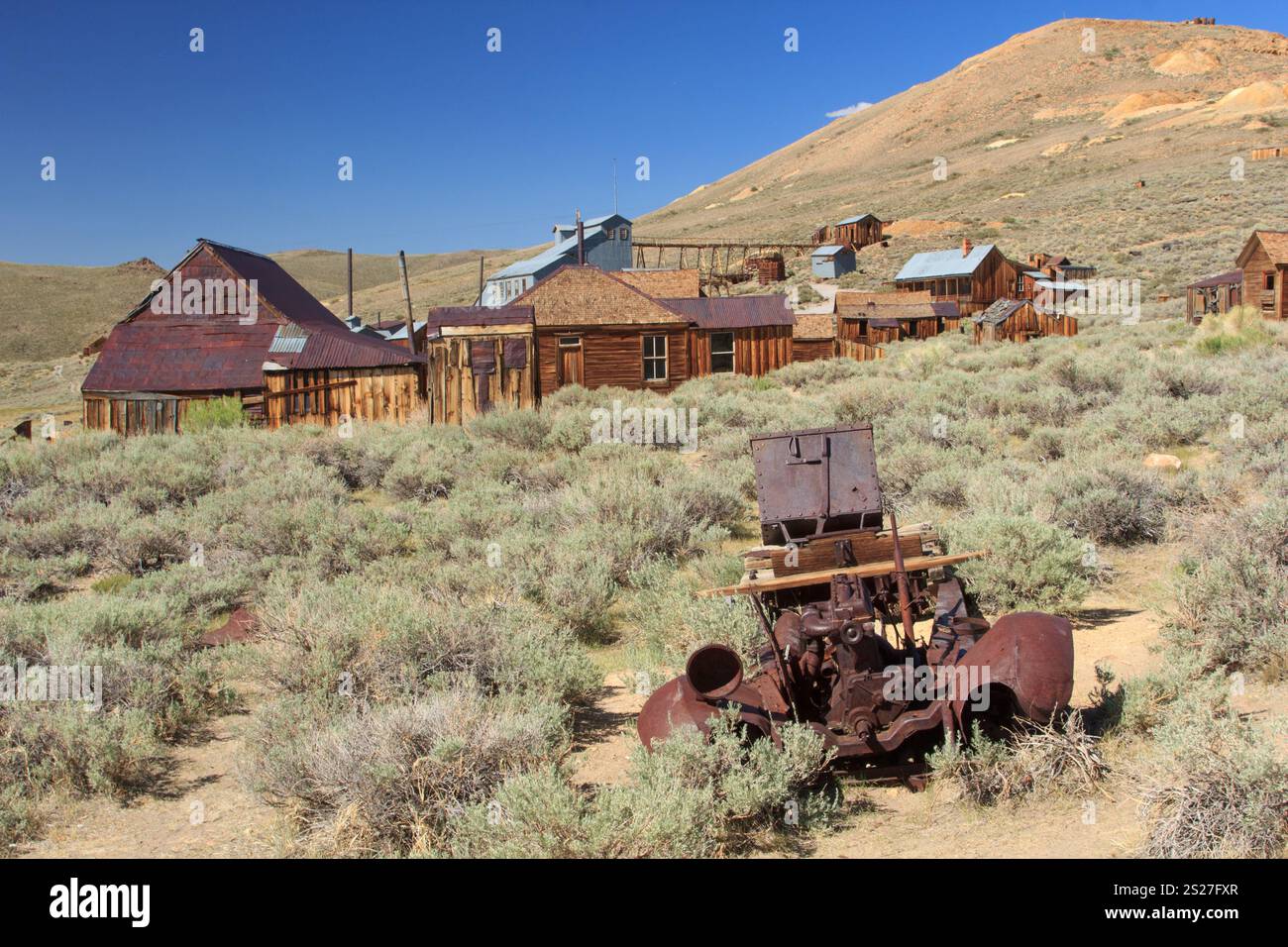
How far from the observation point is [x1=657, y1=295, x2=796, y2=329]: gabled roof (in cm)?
2369

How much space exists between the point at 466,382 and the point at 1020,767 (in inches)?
628

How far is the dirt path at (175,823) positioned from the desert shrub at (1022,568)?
5.05 metres

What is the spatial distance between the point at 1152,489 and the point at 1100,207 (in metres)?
53.4

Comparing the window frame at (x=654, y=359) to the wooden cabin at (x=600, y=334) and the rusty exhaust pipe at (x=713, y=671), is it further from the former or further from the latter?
the rusty exhaust pipe at (x=713, y=671)

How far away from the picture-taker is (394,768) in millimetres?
4211

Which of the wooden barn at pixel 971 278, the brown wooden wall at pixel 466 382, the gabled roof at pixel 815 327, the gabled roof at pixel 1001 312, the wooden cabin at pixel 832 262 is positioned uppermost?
the wooden cabin at pixel 832 262

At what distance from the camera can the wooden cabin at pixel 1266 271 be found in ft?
85.7

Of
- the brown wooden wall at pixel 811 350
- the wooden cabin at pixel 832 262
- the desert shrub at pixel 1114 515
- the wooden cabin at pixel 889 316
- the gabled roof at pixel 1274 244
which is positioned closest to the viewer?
the desert shrub at pixel 1114 515

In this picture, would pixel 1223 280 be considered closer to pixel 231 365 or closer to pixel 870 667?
pixel 231 365

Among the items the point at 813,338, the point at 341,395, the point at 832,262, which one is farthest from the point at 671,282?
the point at 832,262

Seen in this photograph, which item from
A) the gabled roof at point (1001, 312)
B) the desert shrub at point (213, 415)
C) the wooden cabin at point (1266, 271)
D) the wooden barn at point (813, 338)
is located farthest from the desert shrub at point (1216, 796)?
the gabled roof at point (1001, 312)
